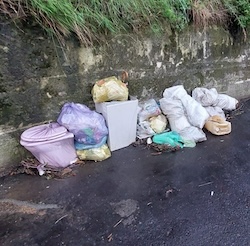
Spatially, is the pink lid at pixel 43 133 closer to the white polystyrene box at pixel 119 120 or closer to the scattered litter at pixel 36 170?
the scattered litter at pixel 36 170

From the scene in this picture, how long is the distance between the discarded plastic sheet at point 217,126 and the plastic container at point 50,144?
6.24 feet

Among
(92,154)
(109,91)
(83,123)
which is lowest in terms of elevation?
(92,154)

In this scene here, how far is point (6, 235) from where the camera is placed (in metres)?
1.82

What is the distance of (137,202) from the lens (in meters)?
2.14

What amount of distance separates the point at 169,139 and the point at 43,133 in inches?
59.3

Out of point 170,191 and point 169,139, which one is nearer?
point 170,191

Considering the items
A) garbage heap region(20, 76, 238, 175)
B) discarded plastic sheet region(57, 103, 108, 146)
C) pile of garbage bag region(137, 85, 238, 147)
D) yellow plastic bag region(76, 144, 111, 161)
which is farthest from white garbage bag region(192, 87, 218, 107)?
yellow plastic bag region(76, 144, 111, 161)

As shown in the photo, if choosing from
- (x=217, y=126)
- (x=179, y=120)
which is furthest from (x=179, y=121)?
(x=217, y=126)

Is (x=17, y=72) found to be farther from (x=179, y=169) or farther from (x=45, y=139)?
(x=179, y=169)

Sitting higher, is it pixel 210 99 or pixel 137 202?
pixel 210 99

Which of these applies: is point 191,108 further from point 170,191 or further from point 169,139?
point 170,191

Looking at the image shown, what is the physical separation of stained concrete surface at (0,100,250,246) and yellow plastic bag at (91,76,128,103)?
2.20ft

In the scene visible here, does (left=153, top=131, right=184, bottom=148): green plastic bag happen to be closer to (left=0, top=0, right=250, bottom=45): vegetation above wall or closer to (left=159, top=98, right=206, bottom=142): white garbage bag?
(left=159, top=98, right=206, bottom=142): white garbage bag

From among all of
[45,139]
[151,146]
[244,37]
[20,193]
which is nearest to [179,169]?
[151,146]
